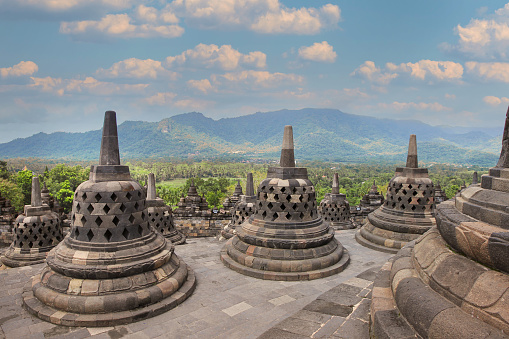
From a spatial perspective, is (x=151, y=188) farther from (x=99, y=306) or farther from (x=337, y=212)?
(x=337, y=212)

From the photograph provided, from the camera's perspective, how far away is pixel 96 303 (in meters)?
5.34

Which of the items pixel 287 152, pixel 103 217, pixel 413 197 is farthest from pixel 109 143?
pixel 413 197

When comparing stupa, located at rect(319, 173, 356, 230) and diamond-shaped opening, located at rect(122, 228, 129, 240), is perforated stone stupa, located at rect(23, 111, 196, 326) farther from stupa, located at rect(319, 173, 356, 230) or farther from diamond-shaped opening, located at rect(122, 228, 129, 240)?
stupa, located at rect(319, 173, 356, 230)

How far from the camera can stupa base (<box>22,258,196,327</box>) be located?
5.18 metres

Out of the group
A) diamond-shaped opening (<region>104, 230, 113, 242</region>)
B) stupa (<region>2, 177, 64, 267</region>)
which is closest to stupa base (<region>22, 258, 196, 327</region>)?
diamond-shaped opening (<region>104, 230, 113, 242</region>)

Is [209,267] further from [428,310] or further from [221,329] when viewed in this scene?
[428,310]

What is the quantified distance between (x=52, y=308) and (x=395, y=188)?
9.81 m

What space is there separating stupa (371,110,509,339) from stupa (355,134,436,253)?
7059 millimetres


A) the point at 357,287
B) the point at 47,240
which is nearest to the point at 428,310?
the point at 357,287

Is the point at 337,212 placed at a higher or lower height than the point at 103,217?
lower

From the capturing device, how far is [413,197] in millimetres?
10258

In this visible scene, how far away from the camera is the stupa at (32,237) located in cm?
1105

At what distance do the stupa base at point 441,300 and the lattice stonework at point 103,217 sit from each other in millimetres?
4745

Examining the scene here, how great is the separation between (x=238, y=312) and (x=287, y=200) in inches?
132
